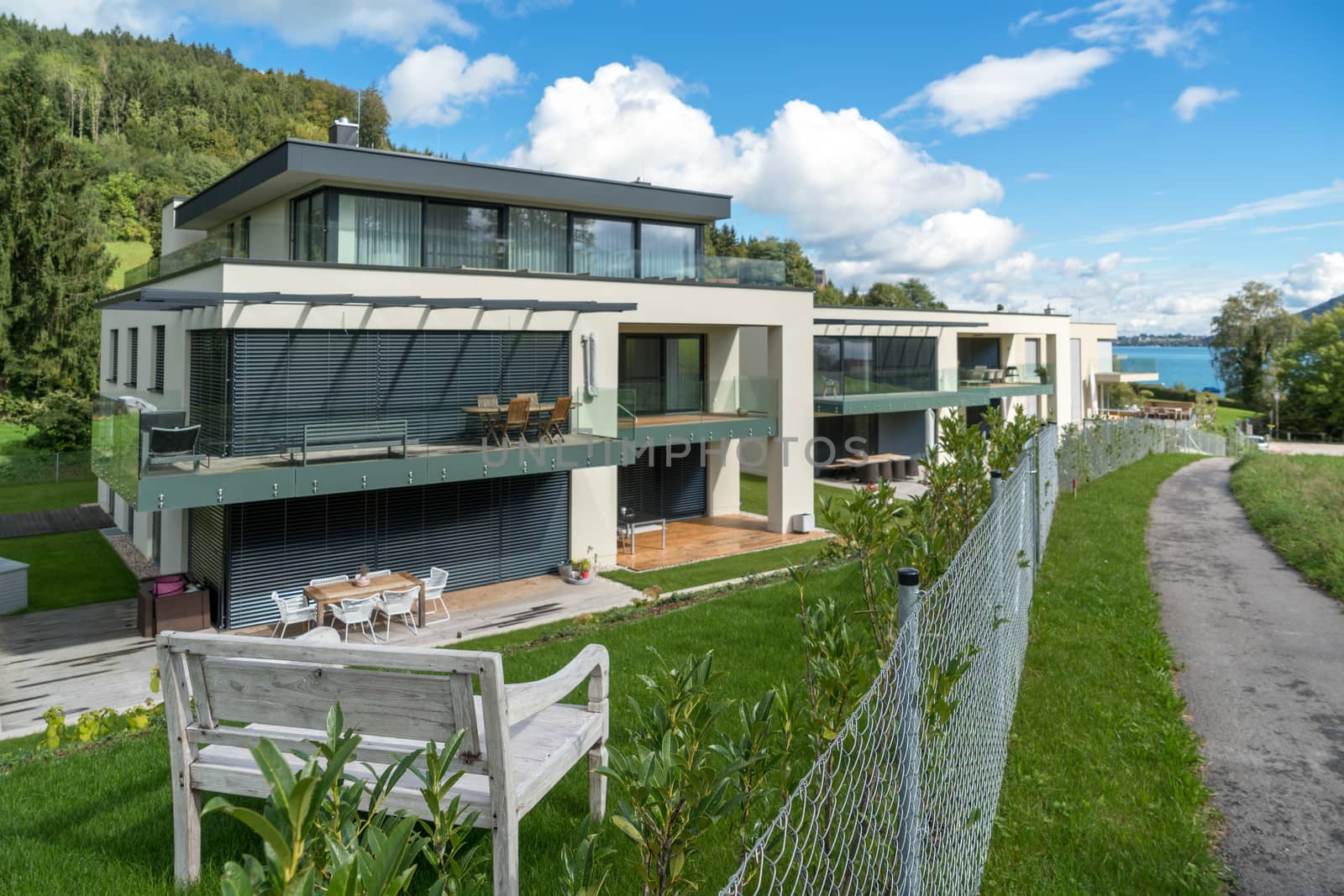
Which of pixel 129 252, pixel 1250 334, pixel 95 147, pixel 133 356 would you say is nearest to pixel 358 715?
pixel 133 356

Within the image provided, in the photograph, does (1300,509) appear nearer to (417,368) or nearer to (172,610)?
(417,368)

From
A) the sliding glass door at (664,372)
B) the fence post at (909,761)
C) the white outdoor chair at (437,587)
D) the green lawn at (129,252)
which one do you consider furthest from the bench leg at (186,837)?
the green lawn at (129,252)

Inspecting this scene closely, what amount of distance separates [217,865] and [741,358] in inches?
1037

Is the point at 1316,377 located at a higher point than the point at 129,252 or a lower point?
lower

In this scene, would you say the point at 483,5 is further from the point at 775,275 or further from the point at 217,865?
the point at 217,865

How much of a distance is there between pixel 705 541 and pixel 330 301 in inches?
430

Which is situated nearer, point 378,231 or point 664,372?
point 378,231

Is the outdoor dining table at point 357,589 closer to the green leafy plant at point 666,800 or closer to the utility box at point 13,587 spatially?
the utility box at point 13,587

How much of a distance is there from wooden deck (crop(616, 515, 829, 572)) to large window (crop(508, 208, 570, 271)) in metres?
6.85

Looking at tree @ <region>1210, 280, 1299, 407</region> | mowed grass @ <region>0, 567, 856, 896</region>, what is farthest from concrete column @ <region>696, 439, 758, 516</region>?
tree @ <region>1210, 280, 1299, 407</region>

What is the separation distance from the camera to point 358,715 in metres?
3.24

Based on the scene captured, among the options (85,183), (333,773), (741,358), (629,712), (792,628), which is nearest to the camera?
(333,773)

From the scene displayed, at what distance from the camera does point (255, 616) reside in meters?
14.5

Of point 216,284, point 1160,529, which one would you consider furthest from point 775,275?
point 216,284
